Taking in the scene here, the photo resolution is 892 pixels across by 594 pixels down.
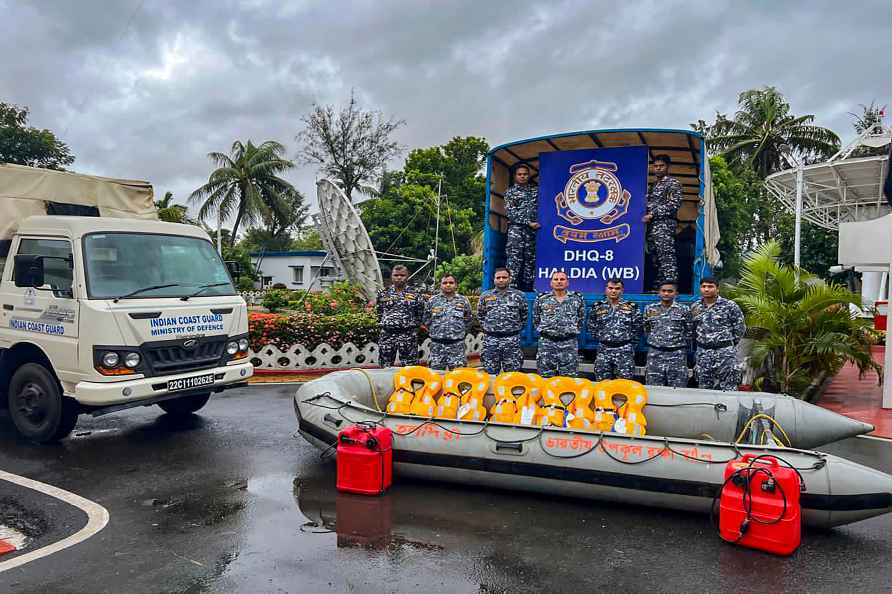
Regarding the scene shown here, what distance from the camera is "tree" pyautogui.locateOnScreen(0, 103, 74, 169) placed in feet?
102

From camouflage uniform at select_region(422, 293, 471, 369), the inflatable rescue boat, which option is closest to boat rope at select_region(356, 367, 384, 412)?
the inflatable rescue boat

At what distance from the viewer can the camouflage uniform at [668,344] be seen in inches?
275

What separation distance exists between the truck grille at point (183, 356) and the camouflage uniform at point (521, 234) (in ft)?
11.9

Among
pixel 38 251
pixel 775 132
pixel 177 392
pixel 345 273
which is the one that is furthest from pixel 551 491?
pixel 775 132

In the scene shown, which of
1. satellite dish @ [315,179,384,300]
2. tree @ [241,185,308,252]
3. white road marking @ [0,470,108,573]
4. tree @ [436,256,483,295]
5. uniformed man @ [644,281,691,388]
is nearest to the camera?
white road marking @ [0,470,108,573]

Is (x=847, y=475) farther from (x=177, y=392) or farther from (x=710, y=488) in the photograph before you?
(x=177, y=392)

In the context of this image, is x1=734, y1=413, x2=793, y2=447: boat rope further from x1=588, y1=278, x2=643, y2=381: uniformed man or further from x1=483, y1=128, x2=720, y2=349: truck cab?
x1=483, y1=128, x2=720, y2=349: truck cab

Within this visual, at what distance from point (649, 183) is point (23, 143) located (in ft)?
108

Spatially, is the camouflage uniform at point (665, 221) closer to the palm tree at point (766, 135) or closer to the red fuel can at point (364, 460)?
the red fuel can at point (364, 460)

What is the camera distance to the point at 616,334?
23.5 ft

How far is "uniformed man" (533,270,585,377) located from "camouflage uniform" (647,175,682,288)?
4.00 ft

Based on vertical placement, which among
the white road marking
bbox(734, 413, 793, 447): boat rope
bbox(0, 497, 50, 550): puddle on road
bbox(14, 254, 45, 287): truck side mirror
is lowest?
bbox(0, 497, 50, 550): puddle on road

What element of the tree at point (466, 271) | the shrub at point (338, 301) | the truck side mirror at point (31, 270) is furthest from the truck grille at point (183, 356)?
the tree at point (466, 271)

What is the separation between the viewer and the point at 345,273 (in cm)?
1678
